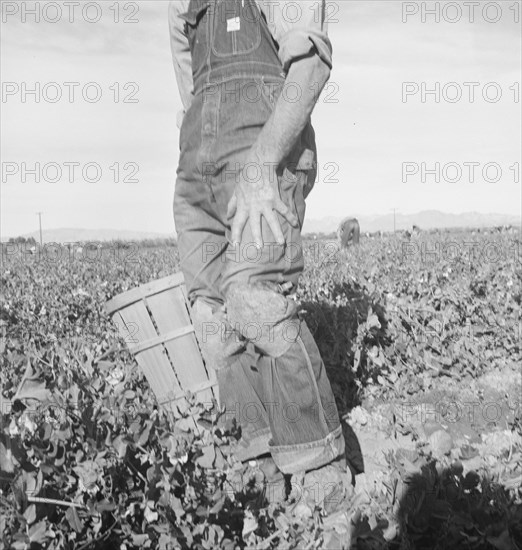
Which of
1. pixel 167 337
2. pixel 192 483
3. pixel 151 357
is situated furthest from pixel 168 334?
pixel 192 483

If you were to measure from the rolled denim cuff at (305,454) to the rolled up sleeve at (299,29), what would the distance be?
1.50m

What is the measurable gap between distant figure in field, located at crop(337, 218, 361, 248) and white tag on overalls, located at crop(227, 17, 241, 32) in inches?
667

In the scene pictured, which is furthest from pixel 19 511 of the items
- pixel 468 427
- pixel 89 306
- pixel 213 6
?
pixel 89 306

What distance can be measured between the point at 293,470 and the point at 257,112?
4.72 feet

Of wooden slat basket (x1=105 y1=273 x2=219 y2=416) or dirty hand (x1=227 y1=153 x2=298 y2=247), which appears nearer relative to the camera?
dirty hand (x1=227 y1=153 x2=298 y2=247)

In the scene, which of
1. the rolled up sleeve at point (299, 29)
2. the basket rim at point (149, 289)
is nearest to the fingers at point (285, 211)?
the rolled up sleeve at point (299, 29)

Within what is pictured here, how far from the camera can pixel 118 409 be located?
2.42 meters

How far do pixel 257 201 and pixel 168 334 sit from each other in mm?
1152

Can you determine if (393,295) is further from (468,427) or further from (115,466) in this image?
(115,466)

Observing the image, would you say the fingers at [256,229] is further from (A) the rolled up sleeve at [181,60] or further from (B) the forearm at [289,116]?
(A) the rolled up sleeve at [181,60]

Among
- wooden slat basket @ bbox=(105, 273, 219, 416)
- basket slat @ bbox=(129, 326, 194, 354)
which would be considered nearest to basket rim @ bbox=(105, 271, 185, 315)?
wooden slat basket @ bbox=(105, 273, 219, 416)

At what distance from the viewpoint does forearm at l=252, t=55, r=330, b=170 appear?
2842mm

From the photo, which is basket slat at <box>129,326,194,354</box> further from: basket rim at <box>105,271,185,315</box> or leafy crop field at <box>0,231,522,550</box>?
leafy crop field at <box>0,231,522,550</box>

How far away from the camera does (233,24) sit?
121 inches
